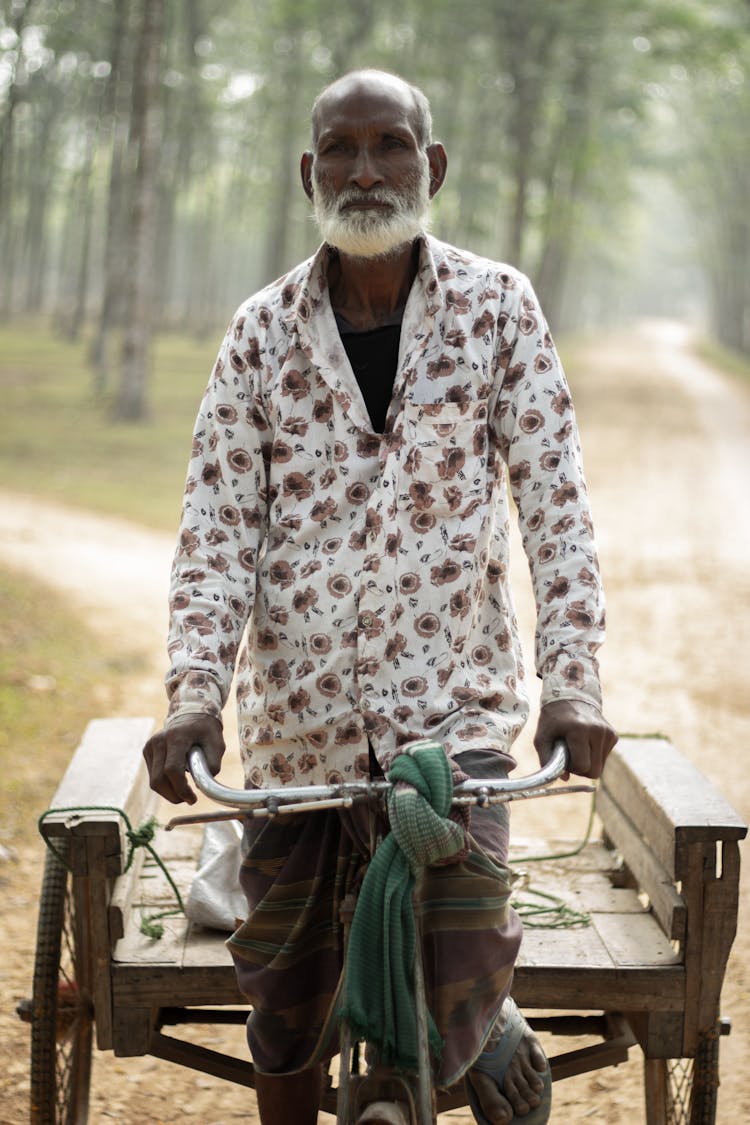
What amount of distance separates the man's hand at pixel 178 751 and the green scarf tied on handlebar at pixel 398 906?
0.40 m

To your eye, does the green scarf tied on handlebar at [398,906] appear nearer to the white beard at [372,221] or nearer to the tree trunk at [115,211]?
the white beard at [372,221]

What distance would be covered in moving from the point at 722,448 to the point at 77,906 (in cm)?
1977

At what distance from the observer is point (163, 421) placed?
782 inches

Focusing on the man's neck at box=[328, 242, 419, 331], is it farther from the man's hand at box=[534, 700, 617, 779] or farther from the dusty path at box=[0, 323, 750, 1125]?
the dusty path at box=[0, 323, 750, 1125]

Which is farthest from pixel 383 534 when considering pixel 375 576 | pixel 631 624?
pixel 631 624

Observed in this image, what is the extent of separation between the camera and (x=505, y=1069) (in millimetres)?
2379

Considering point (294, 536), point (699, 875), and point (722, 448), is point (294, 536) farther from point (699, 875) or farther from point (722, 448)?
point (722, 448)

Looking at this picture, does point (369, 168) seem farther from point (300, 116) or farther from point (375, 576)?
point (300, 116)

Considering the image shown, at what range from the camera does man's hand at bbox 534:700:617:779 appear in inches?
87.6

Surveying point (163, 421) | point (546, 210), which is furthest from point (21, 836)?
point (546, 210)

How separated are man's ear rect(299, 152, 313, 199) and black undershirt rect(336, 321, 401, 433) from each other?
1.07 feet

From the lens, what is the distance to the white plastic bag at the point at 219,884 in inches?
120

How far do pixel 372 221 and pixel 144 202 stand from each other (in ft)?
49.9

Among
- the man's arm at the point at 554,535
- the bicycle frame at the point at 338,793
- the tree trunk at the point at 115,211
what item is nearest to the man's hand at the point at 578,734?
the man's arm at the point at 554,535
